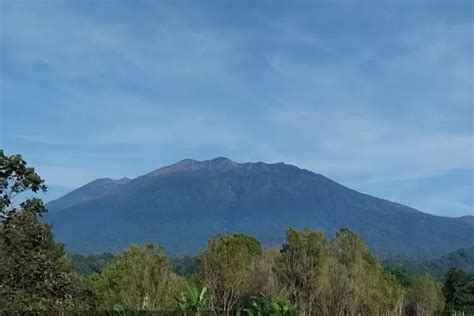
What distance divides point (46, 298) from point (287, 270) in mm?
18713

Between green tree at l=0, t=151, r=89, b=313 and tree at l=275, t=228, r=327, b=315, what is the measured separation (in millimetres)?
16746

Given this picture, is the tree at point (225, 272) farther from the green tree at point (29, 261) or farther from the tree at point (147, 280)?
the green tree at point (29, 261)

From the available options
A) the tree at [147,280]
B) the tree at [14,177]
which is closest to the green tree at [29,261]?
the tree at [14,177]

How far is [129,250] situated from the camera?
117 ft

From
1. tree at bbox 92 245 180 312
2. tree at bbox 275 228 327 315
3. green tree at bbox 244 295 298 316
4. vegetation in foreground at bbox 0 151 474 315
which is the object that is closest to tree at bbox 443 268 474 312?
vegetation in foreground at bbox 0 151 474 315

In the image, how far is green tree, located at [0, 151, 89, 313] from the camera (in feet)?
57.4

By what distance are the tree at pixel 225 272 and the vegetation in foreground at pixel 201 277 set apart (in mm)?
55

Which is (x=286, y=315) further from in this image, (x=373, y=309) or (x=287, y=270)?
(x=373, y=309)

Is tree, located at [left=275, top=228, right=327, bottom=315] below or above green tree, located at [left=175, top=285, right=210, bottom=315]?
above

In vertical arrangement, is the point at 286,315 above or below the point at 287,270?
below

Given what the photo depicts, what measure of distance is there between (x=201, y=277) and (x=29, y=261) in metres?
20.7

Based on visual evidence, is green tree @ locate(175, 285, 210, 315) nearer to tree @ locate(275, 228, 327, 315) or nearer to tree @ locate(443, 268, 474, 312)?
tree @ locate(275, 228, 327, 315)

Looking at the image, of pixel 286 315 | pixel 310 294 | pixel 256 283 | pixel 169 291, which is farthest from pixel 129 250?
pixel 286 315

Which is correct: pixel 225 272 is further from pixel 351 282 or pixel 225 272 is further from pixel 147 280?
pixel 351 282
